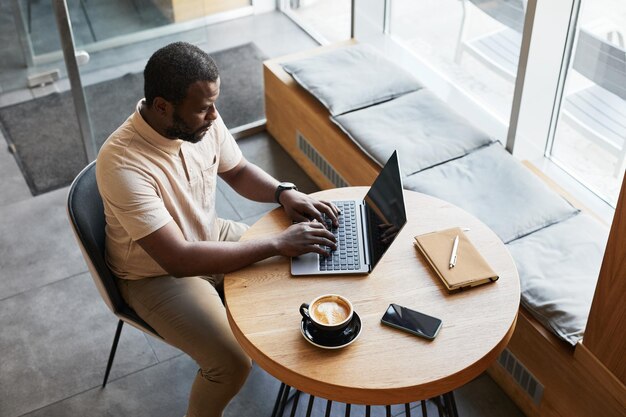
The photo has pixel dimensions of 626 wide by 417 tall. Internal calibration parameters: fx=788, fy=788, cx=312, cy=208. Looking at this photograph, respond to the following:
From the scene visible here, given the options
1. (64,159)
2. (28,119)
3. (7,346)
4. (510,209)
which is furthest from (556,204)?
(28,119)

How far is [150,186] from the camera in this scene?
2.10 metres

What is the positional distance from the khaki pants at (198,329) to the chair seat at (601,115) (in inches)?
57.8

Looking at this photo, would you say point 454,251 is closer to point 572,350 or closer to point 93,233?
point 572,350

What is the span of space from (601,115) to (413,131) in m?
0.69

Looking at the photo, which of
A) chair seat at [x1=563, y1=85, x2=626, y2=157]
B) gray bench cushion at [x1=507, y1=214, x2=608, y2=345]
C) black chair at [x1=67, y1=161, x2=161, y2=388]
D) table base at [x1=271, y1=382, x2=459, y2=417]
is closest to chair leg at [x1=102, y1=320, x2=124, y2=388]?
black chair at [x1=67, y1=161, x2=161, y2=388]

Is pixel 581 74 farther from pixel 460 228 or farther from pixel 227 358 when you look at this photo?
pixel 227 358

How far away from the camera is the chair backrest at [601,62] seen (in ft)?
8.54

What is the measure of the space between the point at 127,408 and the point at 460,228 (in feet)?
4.06

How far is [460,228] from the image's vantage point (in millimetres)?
2213

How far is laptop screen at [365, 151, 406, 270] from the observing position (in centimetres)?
208

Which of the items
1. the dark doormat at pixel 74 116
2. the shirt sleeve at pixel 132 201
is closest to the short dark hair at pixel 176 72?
the shirt sleeve at pixel 132 201

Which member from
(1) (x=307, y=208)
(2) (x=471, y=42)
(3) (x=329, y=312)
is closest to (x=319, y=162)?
(2) (x=471, y=42)

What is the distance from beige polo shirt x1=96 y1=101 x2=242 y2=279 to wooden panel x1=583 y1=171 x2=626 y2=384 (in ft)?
3.65

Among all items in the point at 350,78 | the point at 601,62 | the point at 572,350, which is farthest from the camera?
the point at 350,78
